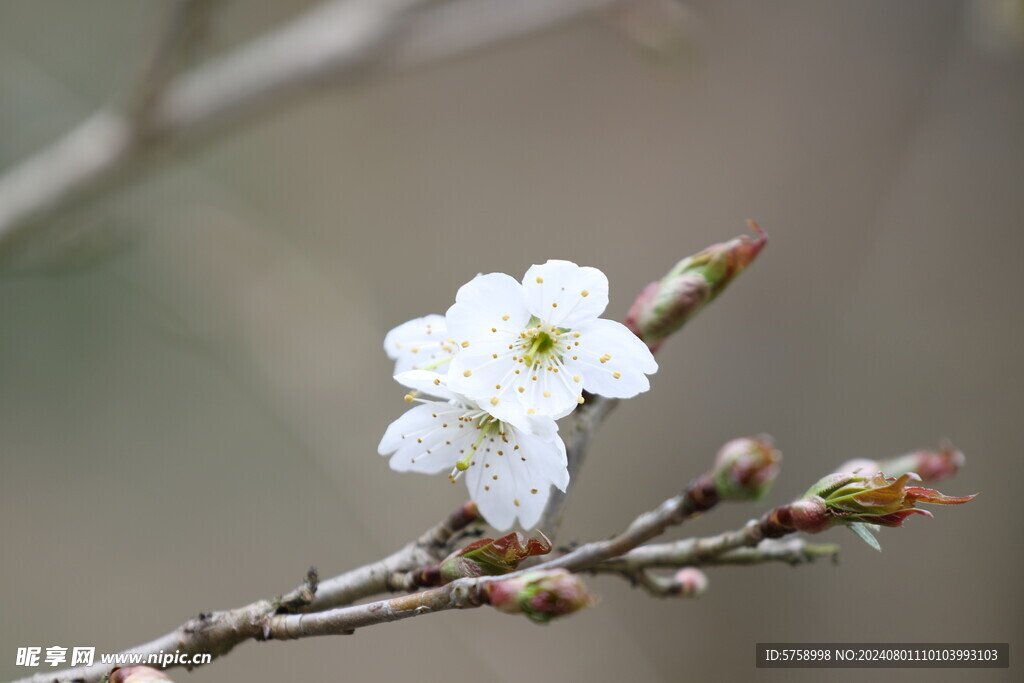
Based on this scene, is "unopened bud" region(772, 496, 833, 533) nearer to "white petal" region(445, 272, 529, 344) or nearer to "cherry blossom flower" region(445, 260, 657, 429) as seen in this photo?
"cherry blossom flower" region(445, 260, 657, 429)

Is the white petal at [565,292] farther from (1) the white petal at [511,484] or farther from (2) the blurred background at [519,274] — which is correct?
(2) the blurred background at [519,274]

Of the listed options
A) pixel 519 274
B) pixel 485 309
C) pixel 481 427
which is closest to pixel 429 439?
pixel 481 427

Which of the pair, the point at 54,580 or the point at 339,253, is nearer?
the point at 54,580

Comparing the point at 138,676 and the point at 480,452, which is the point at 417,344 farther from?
the point at 138,676

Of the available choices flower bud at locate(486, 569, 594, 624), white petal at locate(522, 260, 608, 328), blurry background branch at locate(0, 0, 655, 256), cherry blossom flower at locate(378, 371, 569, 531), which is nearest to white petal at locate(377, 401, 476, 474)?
cherry blossom flower at locate(378, 371, 569, 531)

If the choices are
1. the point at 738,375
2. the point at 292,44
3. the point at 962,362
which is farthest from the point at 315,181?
the point at 962,362

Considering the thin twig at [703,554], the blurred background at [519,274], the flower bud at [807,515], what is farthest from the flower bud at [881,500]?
the blurred background at [519,274]

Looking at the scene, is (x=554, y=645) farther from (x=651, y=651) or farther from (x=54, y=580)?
(x=54, y=580)
